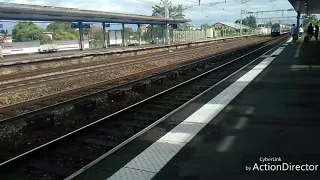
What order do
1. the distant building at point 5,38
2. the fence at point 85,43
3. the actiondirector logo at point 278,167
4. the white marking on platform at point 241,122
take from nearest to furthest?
the actiondirector logo at point 278,167 < the white marking on platform at point 241,122 < the fence at point 85,43 < the distant building at point 5,38

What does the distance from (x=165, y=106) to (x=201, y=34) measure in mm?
62259

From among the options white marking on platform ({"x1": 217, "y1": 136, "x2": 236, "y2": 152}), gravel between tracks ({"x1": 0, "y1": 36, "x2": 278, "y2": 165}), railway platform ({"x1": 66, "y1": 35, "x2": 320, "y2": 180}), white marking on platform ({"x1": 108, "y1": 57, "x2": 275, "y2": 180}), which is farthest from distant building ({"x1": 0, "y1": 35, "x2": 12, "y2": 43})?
white marking on platform ({"x1": 217, "y1": 136, "x2": 236, "y2": 152})

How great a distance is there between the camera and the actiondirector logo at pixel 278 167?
376 cm

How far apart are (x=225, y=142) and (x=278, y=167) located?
1063 millimetres

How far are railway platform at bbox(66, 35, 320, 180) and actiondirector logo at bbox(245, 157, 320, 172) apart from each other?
1cm

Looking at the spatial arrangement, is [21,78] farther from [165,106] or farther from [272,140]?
[272,140]

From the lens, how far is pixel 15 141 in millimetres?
5789

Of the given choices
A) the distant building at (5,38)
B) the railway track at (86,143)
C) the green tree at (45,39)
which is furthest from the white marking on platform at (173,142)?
the green tree at (45,39)

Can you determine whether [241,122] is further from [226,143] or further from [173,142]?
[173,142]

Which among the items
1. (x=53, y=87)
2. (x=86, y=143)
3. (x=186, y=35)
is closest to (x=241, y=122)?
(x=86, y=143)

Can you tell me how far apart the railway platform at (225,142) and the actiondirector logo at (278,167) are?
0.01m

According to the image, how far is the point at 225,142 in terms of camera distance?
15.7 ft

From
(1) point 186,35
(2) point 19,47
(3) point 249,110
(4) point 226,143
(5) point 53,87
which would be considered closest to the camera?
(4) point 226,143

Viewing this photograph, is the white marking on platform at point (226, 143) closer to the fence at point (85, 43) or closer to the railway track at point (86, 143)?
the railway track at point (86, 143)
